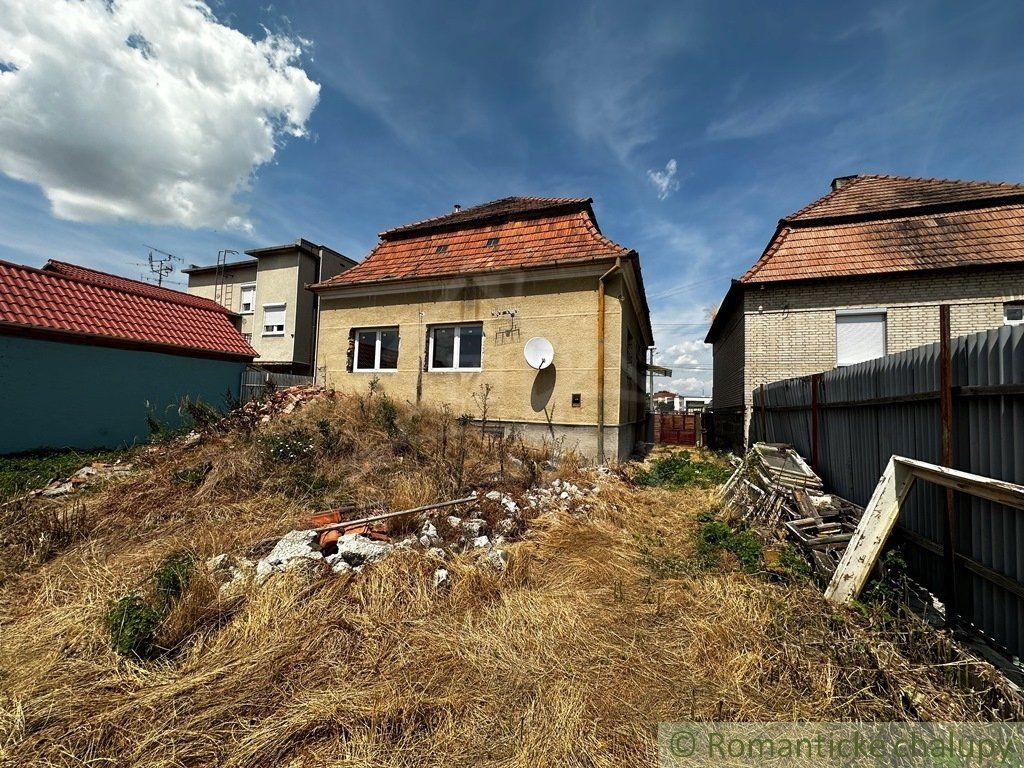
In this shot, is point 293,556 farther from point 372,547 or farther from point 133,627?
point 133,627

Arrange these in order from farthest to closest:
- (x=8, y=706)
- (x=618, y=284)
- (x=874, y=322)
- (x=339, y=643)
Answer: (x=874, y=322) < (x=618, y=284) < (x=339, y=643) < (x=8, y=706)

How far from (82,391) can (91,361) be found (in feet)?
2.40

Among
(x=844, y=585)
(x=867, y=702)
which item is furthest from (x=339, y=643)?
(x=844, y=585)

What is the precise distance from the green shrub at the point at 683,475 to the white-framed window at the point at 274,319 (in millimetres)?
17835

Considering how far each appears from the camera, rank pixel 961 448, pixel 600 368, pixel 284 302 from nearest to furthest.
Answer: pixel 961 448 → pixel 600 368 → pixel 284 302

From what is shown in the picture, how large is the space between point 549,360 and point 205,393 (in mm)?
10343

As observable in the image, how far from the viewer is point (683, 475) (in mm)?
8344

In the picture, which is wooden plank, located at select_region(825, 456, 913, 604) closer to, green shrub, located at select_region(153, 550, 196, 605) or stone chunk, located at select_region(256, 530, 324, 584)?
stone chunk, located at select_region(256, 530, 324, 584)

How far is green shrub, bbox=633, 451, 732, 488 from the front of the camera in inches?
312

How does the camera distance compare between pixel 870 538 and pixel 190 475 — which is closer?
pixel 870 538

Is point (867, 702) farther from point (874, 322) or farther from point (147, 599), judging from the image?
point (874, 322)

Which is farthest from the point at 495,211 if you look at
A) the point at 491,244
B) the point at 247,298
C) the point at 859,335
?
the point at 247,298

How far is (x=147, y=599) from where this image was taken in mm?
2928

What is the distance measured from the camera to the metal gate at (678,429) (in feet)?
63.2
